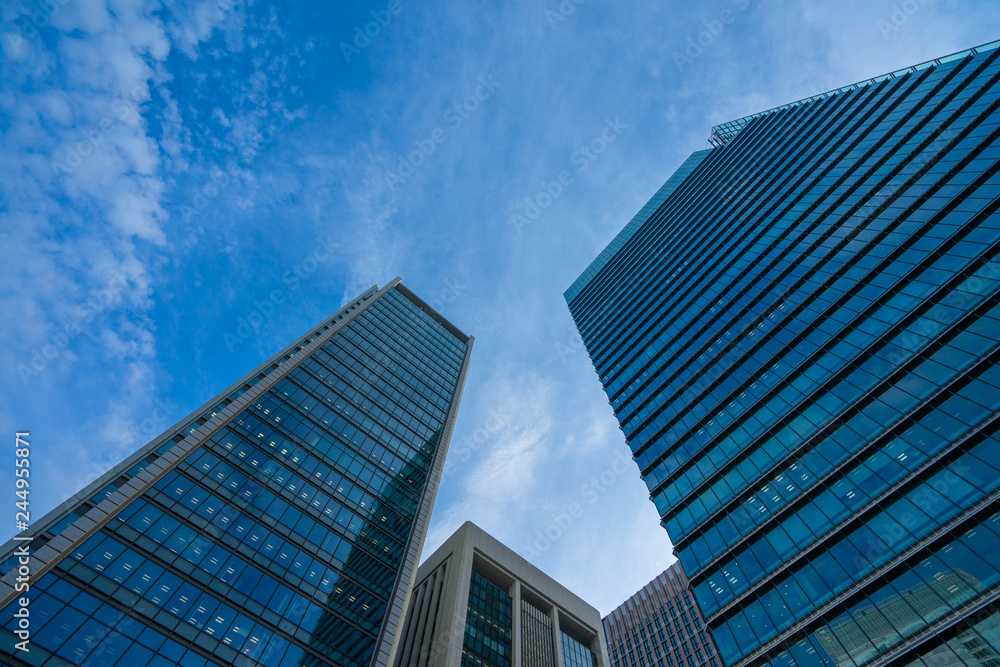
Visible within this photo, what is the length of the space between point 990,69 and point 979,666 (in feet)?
184

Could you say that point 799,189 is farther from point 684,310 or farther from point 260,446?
point 260,446

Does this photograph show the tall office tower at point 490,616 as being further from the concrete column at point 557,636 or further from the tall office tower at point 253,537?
the tall office tower at point 253,537

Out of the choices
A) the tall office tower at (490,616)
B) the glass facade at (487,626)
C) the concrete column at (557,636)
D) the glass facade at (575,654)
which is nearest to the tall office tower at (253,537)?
the tall office tower at (490,616)

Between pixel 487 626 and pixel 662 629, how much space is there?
5505 centimetres

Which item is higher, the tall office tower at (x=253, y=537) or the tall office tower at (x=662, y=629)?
the tall office tower at (x=662, y=629)

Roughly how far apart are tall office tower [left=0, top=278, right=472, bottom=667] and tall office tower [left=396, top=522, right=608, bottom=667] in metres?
10.9

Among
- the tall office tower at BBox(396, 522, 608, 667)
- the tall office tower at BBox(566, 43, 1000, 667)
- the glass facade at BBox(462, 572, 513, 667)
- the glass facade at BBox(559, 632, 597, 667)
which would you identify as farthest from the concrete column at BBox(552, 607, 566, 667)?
the tall office tower at BBox(566, 43, 1000, 667)

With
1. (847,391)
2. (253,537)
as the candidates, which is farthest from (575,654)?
(847,391)

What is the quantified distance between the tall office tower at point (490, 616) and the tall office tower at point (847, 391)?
78.9 ft

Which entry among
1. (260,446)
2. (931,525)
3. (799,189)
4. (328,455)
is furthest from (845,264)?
(260,446)

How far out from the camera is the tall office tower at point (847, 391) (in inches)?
1098

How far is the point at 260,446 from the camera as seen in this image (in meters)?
45.2

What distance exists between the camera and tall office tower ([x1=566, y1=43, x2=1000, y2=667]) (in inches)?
1098

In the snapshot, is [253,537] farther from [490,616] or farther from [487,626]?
[490,616]
